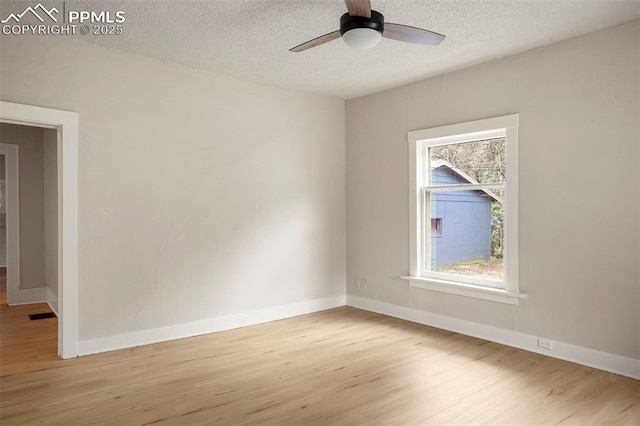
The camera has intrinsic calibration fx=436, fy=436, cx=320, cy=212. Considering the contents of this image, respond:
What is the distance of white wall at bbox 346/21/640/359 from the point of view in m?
3.27

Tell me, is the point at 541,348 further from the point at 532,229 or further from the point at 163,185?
the point at 163,185

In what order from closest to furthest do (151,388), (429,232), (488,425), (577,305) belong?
(488,425), (151,388), (577,305), (429,232)

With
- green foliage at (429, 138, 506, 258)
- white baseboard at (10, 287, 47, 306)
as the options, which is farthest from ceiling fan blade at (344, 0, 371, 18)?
white baseboard at (10, 287, 47, 306)

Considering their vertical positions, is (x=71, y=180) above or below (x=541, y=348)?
above

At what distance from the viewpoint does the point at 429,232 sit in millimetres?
4805

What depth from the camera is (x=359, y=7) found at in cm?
252

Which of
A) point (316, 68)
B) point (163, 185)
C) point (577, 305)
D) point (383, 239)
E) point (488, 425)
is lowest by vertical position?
point (488, 425)

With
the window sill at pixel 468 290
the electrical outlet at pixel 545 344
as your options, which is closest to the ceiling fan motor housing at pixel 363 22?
the window sill at pixel 468 290

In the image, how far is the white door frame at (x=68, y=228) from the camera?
11.8 ft

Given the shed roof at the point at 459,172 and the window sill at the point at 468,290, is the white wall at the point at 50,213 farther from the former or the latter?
the shed roof at the point at 459,172

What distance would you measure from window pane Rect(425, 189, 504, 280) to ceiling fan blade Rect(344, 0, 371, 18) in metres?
2.39

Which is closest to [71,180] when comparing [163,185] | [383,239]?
[163,185]

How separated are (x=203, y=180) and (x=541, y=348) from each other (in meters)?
3.49

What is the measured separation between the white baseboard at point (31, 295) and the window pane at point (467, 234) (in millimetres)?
5045
